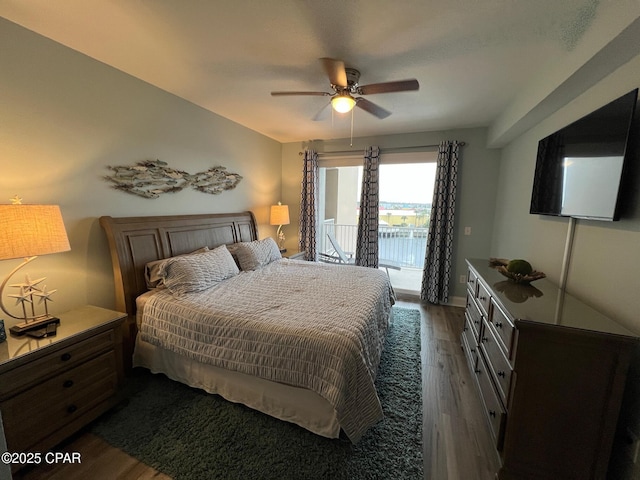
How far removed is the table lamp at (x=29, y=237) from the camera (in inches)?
55.4

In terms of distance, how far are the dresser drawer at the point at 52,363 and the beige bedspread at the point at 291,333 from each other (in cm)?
37

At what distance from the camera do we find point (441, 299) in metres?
3.99

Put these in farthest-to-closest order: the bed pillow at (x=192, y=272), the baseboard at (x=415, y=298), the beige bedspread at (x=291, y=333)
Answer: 1. the baseboard at (x=415, y=298)
2. the bed pillow at (x=192, y=272)
3. the beige bedspread at (x=291, y=333)

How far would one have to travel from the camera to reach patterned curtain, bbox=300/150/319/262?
4.53m

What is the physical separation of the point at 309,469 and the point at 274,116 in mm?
3496

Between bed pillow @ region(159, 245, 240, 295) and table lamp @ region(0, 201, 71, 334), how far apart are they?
73 centimetres

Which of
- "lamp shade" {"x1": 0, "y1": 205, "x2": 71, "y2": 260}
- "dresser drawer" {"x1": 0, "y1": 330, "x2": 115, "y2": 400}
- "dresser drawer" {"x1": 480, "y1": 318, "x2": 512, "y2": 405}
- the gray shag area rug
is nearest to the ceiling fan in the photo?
"lamp shade" {"x1": 0, "y1": 205, "x2": 71, "y2": 260}

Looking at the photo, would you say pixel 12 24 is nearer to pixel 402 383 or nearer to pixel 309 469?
pixel 309 469

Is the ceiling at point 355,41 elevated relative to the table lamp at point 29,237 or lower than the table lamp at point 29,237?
elevated

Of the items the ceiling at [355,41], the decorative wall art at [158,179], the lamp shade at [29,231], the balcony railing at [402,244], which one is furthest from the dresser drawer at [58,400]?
the balcony railing at [402,244]

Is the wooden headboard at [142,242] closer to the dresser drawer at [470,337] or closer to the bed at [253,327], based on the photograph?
the bed at [253,327]

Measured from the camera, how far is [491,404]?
164 centimetres

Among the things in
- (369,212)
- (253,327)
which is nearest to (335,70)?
(253,327)

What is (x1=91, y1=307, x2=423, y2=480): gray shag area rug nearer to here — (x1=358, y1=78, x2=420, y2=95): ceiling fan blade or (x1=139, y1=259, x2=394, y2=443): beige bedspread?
(x1=139, y1=259, x2=394, y2=443): beige bedspread
